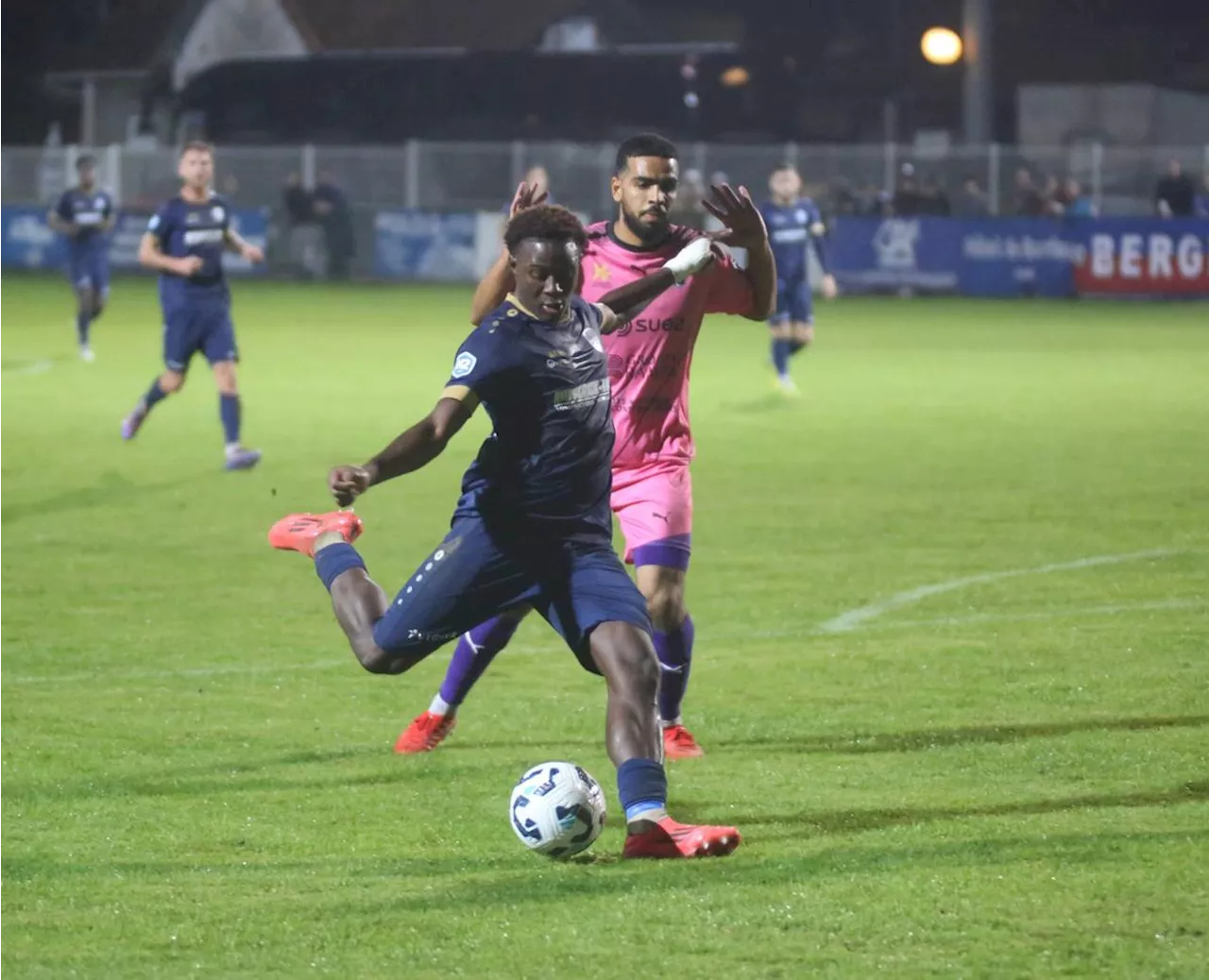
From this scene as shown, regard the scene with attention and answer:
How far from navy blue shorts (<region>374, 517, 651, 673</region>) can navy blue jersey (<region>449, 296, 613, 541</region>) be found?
6cm

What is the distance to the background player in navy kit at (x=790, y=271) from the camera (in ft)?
68.4

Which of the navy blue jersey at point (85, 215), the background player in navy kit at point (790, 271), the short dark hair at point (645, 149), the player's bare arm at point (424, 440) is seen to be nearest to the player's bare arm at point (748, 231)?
the short dark hair at point (645, 149)

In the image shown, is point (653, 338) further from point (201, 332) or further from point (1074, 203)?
point (1074, 203)

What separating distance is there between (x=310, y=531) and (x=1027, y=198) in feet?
102

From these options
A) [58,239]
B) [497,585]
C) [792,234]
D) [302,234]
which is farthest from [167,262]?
[58,239]

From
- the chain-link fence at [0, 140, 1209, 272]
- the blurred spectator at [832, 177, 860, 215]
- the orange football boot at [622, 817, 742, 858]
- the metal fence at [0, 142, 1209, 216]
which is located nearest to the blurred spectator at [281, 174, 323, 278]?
the chain-link fence at [0, 140, 1209, 272]

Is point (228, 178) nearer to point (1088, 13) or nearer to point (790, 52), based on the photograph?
point (790, 52)

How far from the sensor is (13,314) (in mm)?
31469

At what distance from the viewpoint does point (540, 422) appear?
6430 millimetres

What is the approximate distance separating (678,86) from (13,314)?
2325cm

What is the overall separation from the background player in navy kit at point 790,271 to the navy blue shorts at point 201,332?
20.7 feet

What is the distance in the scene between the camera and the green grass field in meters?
5.41

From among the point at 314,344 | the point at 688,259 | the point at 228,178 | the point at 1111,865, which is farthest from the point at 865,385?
the point at 228,178

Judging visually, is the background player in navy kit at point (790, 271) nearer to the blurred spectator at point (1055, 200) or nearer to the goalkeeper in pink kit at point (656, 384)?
the goalkeeper in pink kit at point (656, 384)
